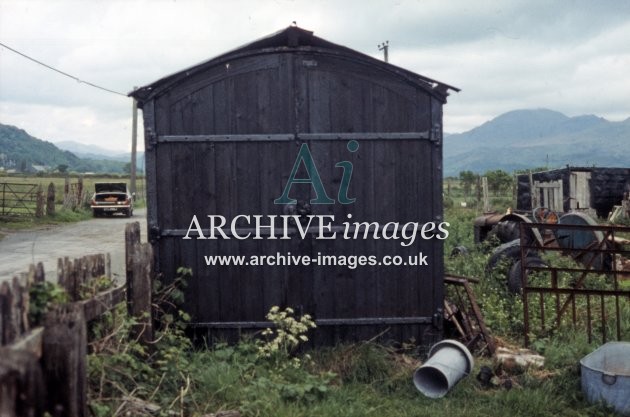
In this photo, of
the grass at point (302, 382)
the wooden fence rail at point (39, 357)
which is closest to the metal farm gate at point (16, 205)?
the grass at point (302, 382)

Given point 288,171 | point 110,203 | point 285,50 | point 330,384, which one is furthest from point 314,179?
point 110,203

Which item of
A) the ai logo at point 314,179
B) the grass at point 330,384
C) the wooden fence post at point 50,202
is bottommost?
the grass at point 330,384

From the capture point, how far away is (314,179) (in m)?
7.41

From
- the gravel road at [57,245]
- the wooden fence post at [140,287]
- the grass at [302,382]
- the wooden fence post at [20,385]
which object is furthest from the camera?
the gravel road at [57,245]

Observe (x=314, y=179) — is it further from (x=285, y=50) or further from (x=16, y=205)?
(x=16, y=205)

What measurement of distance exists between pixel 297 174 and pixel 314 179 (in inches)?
7.5

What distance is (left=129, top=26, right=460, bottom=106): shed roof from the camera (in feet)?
23.8

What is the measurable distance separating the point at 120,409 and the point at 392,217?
3693mm

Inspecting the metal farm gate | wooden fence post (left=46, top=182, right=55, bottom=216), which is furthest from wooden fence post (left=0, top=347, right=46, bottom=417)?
wooden fence post (left=46, top=182, right=55, bottom=216)

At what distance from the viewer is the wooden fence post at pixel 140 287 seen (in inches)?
241

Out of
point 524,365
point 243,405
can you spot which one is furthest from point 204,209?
point 524,365

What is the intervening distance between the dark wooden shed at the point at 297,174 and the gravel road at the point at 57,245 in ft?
16.0

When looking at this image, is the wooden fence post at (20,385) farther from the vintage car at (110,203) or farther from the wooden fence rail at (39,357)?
the vintage car at (110,203)

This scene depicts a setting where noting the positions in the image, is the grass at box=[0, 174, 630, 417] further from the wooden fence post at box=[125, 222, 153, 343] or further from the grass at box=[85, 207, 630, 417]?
the wooden fence post at box=[125, 222, 153, 343]
